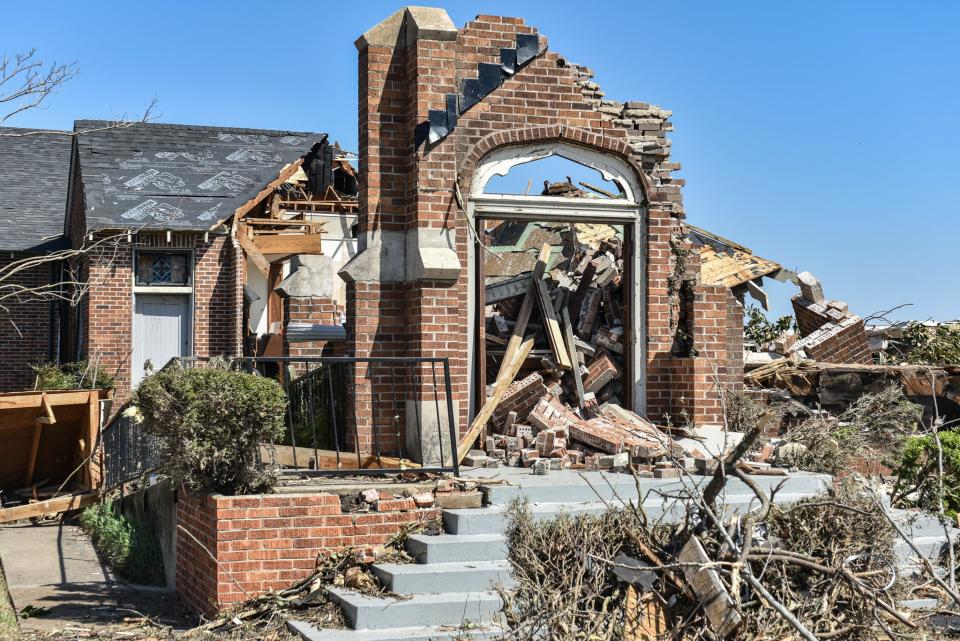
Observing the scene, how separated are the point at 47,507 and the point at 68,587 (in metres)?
4.07

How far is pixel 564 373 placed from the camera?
1062cm

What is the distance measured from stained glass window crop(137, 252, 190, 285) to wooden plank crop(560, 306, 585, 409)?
1104 cm

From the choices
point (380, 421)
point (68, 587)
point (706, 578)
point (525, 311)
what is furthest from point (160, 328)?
point (706, 578)

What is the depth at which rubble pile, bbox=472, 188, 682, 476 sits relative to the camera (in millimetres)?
9352

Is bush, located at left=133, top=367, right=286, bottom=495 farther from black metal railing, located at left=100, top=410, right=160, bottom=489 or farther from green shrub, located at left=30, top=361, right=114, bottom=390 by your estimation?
green shrub, located at left=30, top=361, right=114, bottom=390

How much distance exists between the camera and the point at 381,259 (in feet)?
32.4

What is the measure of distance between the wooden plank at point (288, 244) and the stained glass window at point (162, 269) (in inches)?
60.1

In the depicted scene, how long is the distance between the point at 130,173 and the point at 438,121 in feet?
41.8

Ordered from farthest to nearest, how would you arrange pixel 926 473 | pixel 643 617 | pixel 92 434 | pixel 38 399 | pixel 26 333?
pixel 26 333
pixel 92 434
pixel 38 399
pixel 926 473
pixel 643 617

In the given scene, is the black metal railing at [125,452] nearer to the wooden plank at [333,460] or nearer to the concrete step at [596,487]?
the wooden plank at [333,460]

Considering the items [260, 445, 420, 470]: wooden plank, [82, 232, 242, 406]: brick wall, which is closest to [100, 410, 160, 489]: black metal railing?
[260, 445, 420, 470]: wooden plank

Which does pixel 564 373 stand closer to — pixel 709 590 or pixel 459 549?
pixel 459 549

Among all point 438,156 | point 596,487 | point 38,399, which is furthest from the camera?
point 38,399

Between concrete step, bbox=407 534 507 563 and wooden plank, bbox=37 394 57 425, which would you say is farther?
wooden plank, bbox=37 394 57 425
